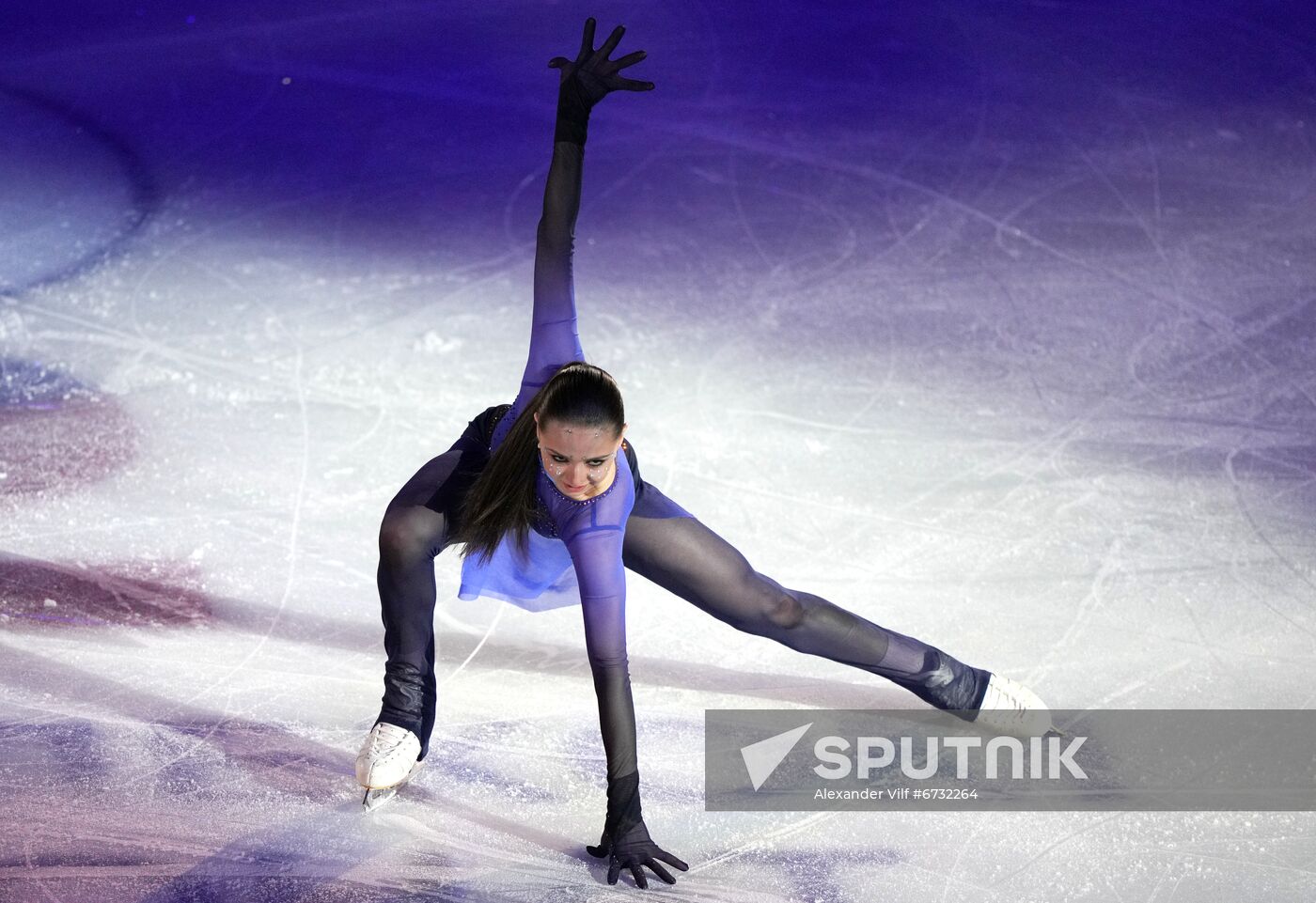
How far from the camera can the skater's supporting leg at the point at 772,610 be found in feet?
11.2

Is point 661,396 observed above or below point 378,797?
above

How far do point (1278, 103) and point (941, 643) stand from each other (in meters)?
4.42

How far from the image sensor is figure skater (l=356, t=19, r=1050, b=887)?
3018 millimetres

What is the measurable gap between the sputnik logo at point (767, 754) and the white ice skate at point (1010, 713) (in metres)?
0.47

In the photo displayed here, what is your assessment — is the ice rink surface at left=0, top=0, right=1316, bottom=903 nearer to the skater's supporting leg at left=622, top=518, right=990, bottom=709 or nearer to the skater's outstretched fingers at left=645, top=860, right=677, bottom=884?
the skater's outstretched fingers at left=645, top=860, right=677, bottom=884

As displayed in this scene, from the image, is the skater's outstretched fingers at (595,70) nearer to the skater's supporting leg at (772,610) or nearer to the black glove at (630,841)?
the skater's supporting leg at (772,610)

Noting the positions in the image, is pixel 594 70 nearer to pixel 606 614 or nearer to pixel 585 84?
pixel 585 84

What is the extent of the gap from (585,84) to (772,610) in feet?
4.34

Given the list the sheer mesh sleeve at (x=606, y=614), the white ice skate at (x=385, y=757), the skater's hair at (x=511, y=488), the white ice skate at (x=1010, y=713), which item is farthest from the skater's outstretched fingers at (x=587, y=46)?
the white ice skate at (x=1010, y=713)

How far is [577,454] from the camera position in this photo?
2982 mm

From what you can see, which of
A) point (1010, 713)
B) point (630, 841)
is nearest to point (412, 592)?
point (630, 841)

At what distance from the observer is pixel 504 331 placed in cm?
584

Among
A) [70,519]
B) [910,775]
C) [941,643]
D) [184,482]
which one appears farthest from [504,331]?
[910,775]

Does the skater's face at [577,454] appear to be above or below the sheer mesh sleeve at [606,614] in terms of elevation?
above
